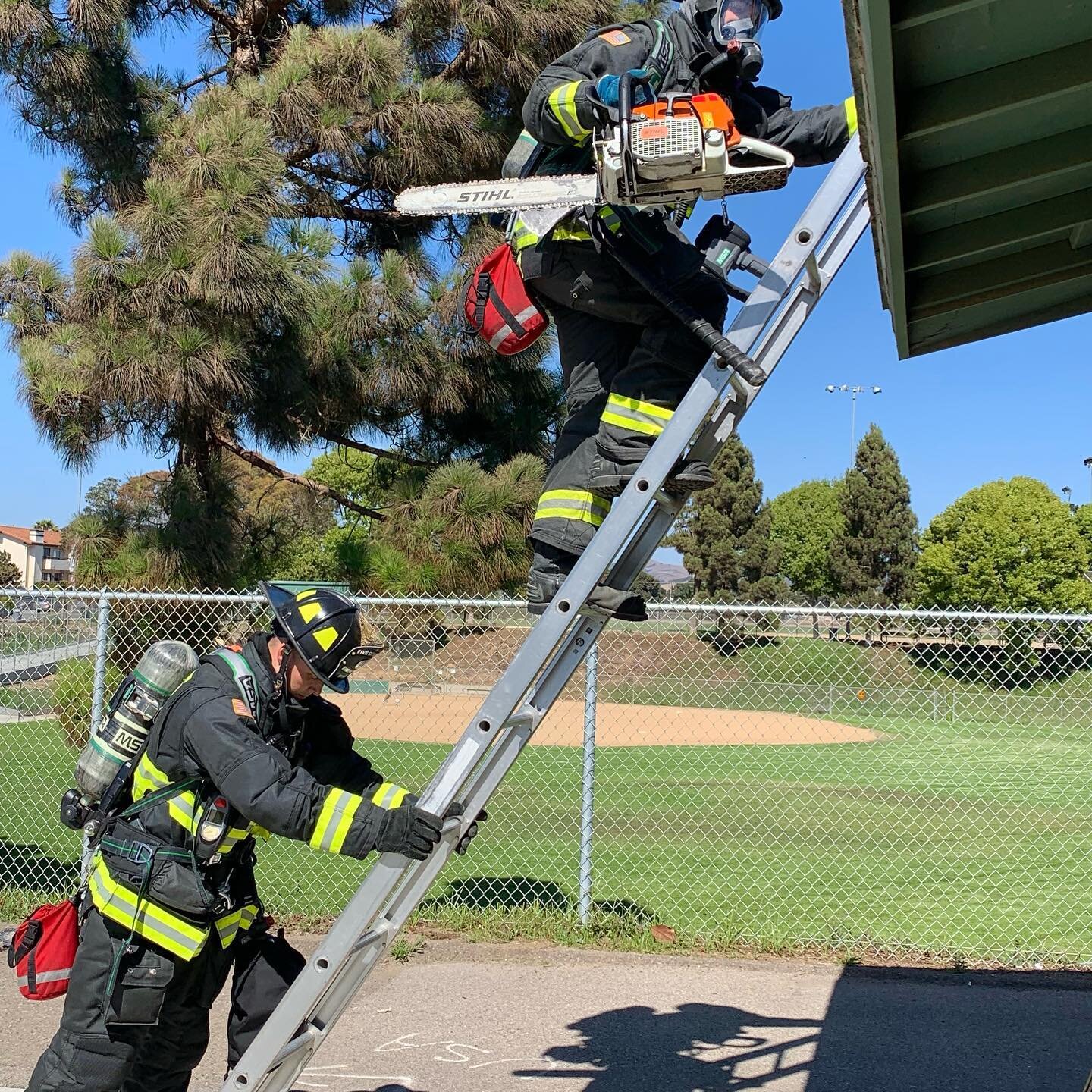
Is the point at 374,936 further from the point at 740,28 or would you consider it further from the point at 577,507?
the point at 740,28

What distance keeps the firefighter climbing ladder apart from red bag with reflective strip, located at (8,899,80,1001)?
2.25 feet

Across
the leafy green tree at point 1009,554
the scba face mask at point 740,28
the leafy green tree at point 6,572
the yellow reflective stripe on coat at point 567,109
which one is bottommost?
the yellow reflective stripe on coat at point 567,109

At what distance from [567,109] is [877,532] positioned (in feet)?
142

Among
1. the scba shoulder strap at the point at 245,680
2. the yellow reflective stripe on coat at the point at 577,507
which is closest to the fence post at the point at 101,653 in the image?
the scba shoulder strap at the point at 245,680

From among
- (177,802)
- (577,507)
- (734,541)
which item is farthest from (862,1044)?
(734,541)

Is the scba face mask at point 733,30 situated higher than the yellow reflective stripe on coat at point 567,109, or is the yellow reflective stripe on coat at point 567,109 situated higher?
the scba face mask at point 733,30

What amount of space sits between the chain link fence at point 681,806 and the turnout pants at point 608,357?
278cm

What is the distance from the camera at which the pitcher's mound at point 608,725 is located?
16.0 m

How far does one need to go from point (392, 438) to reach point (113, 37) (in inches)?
195

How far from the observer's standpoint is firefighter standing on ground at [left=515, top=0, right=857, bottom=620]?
2.98 m

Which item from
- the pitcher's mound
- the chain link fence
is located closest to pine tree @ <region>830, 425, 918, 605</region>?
the pitcher's mound

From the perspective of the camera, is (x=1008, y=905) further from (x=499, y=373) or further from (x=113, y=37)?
(x=113, y=37)

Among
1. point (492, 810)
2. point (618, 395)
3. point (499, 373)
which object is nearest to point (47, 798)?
point (492, 810)

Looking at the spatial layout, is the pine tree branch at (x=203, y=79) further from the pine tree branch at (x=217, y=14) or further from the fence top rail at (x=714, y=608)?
the fence top rail at (x=714, y=608)
